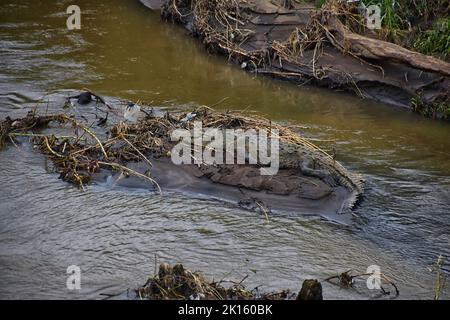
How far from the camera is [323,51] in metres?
10.3

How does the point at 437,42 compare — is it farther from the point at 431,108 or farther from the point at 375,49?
the point at 431,108

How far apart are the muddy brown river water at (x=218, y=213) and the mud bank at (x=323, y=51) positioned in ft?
0.93

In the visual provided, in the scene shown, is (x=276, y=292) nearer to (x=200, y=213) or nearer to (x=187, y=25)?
(x=200, y=213)

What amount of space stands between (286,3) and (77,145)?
16.1 ft

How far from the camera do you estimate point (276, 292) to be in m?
5.46

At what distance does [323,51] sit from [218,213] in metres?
4.37

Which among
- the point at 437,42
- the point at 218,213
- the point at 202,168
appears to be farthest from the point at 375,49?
the point at 218,213

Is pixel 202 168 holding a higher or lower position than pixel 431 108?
lower

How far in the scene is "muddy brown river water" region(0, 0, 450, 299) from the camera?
5.83 meters

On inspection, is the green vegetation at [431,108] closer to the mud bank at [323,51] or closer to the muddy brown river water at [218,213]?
the mud bank at [323,51]

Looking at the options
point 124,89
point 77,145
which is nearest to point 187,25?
point 124,89

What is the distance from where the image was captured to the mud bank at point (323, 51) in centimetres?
944

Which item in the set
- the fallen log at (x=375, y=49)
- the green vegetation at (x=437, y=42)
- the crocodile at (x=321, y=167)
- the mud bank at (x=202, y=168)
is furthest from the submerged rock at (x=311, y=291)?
the green vegetation at (x=437, y=42)
